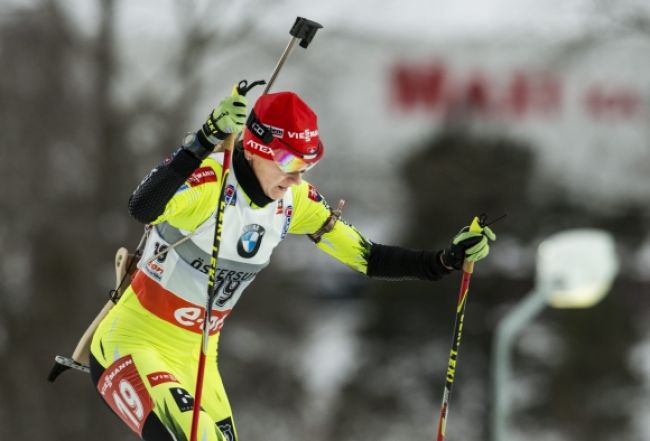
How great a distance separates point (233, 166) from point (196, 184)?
25cm

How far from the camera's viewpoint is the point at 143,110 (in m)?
22.6

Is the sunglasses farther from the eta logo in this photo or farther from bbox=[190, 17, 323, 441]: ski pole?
the eta logo

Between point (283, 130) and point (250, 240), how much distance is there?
20.9 inches

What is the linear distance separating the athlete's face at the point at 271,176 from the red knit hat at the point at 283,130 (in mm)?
49

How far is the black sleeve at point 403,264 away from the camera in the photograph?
6.32 meters

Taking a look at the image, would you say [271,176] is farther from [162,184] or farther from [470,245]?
[470,245]

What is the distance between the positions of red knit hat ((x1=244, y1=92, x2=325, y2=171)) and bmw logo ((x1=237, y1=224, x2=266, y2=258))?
1.14 ft

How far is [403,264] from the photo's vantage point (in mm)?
6398

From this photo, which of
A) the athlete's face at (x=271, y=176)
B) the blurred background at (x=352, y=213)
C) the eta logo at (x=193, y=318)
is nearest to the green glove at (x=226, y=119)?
the athlete's face at (x=271, y=176)

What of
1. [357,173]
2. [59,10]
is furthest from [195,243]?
[357,173]

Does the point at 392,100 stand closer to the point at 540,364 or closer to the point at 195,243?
the point at 540,364

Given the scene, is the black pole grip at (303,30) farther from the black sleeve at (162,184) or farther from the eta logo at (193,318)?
the eta logo at (193,318)

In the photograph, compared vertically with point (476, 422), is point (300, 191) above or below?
below

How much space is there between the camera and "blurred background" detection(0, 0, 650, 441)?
18.3 metres
